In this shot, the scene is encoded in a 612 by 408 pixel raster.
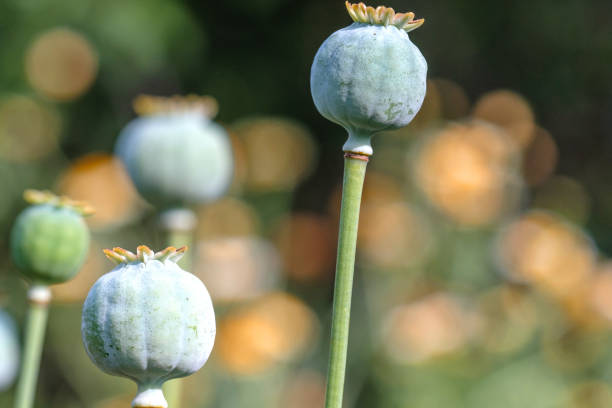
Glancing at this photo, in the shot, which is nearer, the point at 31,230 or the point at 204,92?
the point at 31,230

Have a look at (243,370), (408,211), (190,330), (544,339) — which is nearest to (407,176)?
(408,211)

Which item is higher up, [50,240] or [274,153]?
Result: [50,240]

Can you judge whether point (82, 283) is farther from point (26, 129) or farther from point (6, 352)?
point (6, 352)

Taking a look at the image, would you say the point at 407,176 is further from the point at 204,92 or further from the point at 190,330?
the point at 190,330

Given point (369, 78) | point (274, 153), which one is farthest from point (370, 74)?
point (274, 153)

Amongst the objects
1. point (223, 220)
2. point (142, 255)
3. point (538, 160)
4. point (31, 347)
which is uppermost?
point (142, 255)

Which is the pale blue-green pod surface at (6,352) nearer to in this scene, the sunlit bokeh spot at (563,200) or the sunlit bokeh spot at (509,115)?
the sunlit bokeh spot at (509,115)

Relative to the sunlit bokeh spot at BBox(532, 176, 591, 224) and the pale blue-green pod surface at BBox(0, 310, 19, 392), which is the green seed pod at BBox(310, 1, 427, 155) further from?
the sunlit bokeh spot at BBox(532, 176, 591, 224)

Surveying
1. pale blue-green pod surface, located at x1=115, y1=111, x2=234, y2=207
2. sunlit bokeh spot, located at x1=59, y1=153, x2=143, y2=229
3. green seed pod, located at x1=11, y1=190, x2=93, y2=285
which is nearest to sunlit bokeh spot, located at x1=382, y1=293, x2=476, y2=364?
sunlit bokeh spot, located at x1=59, y1=153, x2=143, y2=229
